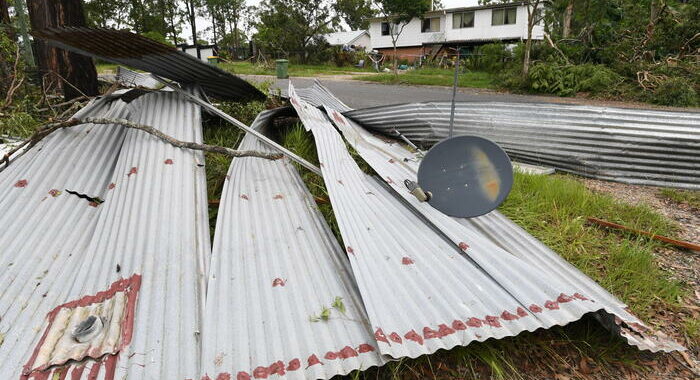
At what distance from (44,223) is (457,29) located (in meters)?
27.0

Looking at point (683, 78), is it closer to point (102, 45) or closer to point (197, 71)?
point (197, 71)

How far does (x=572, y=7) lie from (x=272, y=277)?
1623cm

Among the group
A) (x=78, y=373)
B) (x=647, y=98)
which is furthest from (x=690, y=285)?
(x=647, y=98)

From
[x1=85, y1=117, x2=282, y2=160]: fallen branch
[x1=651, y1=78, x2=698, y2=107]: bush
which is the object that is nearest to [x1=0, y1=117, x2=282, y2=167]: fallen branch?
[x1=85, y1=117, x2=282, y2=160]: fallen branch

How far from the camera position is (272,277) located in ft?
5.92

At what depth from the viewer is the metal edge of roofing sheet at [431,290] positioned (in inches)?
60.5

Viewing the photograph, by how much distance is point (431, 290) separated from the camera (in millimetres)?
1738

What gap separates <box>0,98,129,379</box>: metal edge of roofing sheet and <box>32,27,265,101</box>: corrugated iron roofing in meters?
0.65

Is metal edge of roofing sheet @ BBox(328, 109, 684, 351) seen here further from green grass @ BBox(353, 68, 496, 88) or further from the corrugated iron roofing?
green grass @ BBox(353, 68, 496, 88)

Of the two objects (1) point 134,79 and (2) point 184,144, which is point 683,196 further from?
(1) point 134,79

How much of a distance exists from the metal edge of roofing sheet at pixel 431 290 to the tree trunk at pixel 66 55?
171 inches

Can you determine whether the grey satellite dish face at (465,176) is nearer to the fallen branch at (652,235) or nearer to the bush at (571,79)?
the fallen branch at (652,235)

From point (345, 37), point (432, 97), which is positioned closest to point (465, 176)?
point (432, 97)

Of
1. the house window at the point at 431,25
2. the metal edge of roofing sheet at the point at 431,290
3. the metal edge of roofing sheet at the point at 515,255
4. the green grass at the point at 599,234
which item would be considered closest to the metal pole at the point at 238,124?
the metal edge of roofing sheet at the point at 515,255
